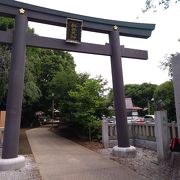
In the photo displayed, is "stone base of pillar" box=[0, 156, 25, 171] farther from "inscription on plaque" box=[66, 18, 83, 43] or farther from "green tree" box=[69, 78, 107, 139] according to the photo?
"green tree" box=[69, 78, 107, 139]

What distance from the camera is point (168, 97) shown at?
Result: 18406 mm

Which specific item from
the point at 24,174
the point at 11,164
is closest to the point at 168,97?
the point at 11,164

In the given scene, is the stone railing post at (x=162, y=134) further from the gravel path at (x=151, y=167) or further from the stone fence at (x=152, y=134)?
the gravel path at (x=151, y=167)

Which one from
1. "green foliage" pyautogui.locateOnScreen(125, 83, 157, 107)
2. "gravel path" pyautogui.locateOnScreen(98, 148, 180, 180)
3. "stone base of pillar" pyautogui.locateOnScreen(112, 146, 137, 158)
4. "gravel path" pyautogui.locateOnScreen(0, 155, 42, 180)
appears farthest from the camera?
"green foliage" pyautogui.locateOnScreen(125, 83, 157, 107)

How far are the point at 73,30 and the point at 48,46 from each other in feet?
4.38

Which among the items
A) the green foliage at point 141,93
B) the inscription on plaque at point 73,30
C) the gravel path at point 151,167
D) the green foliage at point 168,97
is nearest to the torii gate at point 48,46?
the inscription on plaque at point 73,30

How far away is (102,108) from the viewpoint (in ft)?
54.2

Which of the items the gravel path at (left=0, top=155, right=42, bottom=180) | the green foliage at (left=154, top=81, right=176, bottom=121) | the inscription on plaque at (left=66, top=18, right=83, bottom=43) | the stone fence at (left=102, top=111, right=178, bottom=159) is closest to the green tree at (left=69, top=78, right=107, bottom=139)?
the stone fence at (left=102, top=111, right=178, bottom=159)

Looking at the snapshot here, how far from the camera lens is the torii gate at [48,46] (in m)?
9.03

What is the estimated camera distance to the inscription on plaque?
1077 centimetres

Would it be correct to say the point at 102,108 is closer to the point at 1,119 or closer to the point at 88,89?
the point at 88,89

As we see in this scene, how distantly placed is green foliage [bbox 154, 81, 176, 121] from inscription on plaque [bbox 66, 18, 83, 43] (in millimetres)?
8359

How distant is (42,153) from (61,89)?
7.03 m

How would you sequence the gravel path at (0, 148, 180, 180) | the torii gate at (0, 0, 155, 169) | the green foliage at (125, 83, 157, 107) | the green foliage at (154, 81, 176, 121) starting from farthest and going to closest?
the green foliage at (125, 83, 157, 107) < the green foliage at (154, 81, 176, 121) < the torii gate at (0, 0, 155, 169) < the gravel path at (0, 148, 180, 180)
